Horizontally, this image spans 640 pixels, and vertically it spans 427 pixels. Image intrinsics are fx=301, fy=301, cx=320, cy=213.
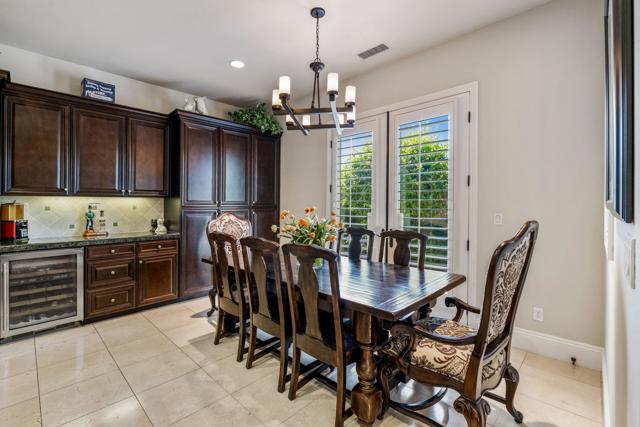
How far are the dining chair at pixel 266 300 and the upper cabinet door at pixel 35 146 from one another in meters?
2.65

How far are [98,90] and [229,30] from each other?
1881 millimetres

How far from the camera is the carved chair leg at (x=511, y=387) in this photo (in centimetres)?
181

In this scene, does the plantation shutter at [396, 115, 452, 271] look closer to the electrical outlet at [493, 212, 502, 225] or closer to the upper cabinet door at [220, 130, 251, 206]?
the electrical outlet at [493, 212, 502, 225]

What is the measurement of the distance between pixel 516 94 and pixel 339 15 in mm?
1805

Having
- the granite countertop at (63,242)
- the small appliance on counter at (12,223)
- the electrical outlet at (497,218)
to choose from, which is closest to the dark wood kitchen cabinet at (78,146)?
the small appliance on counter at (12,223)

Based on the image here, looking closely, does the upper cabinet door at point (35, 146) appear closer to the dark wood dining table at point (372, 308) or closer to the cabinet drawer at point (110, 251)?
the cabinet drawer at point (110, 251)

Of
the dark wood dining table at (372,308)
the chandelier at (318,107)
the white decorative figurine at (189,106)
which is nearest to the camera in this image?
the dark wood dining table at (372,308)

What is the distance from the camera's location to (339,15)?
110 inches

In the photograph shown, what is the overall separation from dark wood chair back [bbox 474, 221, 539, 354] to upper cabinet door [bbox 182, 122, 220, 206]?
382 centimetres

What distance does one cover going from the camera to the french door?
314 cm

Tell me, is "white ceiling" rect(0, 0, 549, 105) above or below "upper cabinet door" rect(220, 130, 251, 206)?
above

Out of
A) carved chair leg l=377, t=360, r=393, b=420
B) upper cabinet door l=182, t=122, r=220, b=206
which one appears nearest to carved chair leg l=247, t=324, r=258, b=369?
carved chair leg l=377, t=360, r=393, b=420

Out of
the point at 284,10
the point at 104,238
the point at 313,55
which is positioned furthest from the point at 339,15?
the point at 104,238

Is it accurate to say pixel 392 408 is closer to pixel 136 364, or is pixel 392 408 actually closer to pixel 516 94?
pixel 136 364
